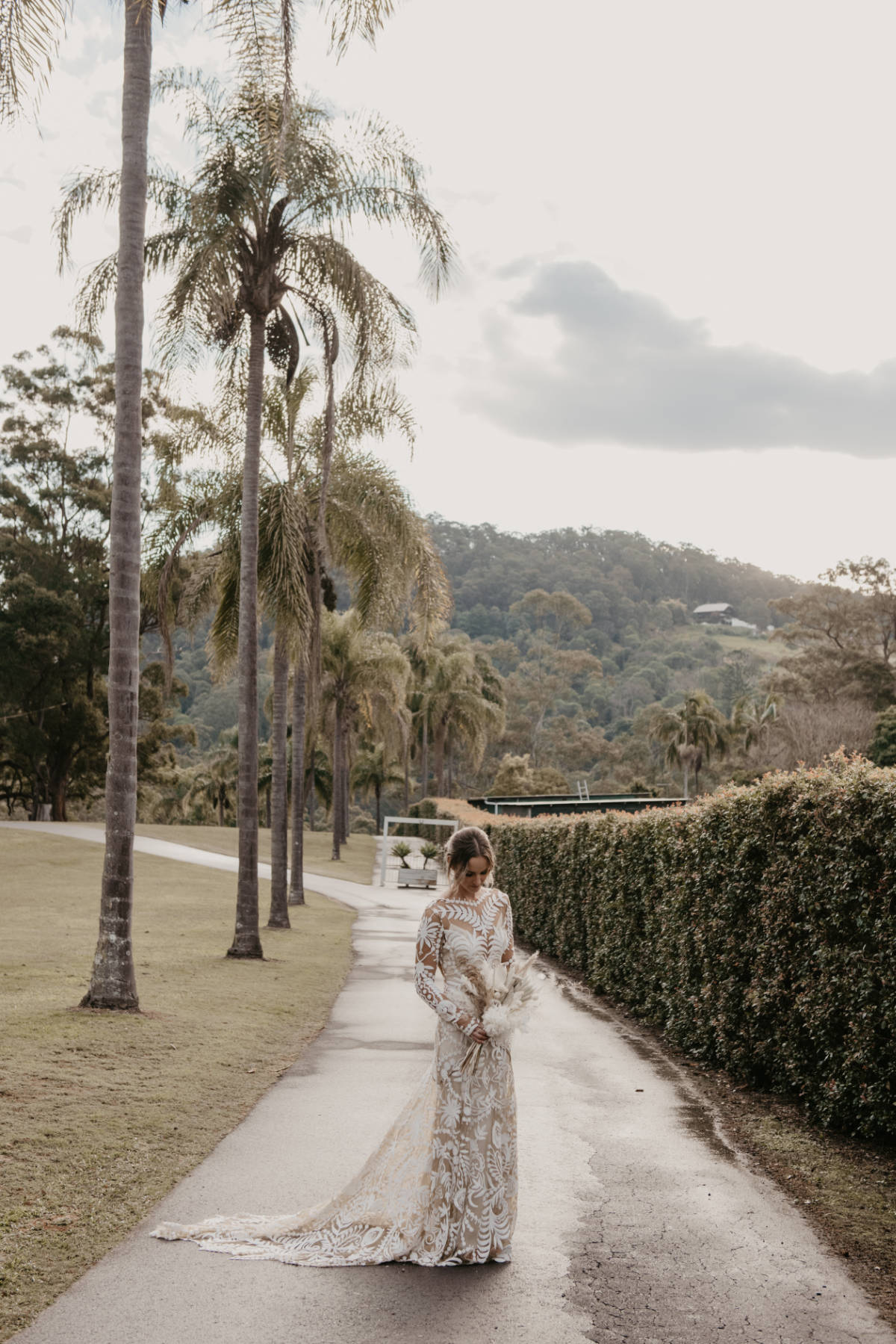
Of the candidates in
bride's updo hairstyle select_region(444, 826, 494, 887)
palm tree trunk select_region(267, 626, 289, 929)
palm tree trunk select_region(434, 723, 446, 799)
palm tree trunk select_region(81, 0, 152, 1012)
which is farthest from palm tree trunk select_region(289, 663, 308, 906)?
palm tree trunk select_region(434, 723, 446, 799)

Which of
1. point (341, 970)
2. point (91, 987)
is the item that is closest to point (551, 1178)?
point (91, 987)

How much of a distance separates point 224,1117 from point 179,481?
47.0 ft

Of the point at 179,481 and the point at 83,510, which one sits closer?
the point at 179,481

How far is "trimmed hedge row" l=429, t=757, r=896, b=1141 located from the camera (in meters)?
6.74

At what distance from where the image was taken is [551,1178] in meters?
5.91

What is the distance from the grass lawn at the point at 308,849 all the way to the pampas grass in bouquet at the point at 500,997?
29771mm

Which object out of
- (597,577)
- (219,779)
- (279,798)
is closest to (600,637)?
(597,577)

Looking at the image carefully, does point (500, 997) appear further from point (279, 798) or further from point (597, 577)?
point (597, 577)

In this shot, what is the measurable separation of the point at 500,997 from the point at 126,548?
7.01 metres

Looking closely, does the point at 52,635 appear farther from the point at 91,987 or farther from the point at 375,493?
the point at 91,987

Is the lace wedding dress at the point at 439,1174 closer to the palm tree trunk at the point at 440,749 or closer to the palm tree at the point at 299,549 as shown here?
the palm tree at the point at 299,549

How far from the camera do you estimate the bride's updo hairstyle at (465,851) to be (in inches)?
197

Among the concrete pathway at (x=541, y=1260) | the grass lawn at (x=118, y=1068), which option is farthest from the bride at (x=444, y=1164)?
A: the grass lawn at (x=118, y=1068)

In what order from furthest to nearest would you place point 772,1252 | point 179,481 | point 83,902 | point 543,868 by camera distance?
point 83,902 → point 179,481 → point 543,868 → point 772,1252
